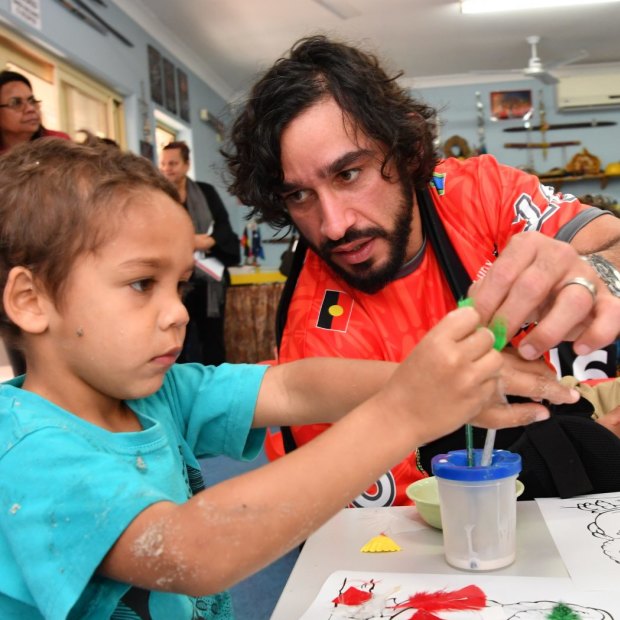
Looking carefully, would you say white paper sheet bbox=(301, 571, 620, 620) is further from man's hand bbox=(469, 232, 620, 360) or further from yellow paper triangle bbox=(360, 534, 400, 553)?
man's hand bbox=(469, 232, 620, 360)

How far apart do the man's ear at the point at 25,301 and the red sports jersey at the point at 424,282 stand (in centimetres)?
64

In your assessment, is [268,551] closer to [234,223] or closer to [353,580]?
[353,580]

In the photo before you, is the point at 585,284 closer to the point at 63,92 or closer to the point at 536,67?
the point at 63,92

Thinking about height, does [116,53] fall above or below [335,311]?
above

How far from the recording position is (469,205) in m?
1.52

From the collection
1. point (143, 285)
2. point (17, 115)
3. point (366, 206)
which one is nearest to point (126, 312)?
point (143, 285)

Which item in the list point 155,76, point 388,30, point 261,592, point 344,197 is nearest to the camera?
point 344,197

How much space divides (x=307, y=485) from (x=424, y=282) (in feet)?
2.96

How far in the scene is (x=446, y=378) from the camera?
0.63 meters

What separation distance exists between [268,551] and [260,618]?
1.47m

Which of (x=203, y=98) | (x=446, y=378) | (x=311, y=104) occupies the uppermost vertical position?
(x=203, y=98)

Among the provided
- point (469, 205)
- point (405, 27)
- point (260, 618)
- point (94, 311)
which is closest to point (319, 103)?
point (469, 205)

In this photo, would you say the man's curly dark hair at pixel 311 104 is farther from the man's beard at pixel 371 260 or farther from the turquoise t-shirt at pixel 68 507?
the turquoise t-shirt at pixel 68 507

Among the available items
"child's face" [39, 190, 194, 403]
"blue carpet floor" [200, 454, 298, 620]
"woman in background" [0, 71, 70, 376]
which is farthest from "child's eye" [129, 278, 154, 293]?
"woman in background" [0, 71, 70, 376]
